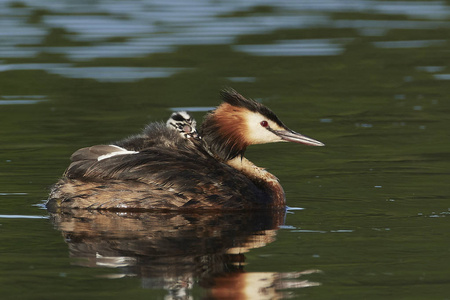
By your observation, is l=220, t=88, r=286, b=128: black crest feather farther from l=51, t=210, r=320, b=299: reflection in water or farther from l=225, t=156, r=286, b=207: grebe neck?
l=51, t=210, r=320, b=299: reflection in water

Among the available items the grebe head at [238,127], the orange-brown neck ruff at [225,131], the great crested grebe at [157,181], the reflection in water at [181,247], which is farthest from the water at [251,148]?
the orange-brown neck ruff at [225,131]

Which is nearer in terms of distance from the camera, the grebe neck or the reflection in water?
the reflection in water

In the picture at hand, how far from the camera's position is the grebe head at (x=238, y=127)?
9.89 metres

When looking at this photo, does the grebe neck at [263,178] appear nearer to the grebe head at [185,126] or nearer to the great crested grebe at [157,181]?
the great crested grebe at [157,181]

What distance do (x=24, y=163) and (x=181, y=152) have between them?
2380mm

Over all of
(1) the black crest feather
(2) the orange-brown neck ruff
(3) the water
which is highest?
(1) the black crest feather

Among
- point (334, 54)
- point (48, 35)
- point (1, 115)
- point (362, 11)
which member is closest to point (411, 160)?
point (1, 115)

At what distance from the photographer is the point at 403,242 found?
793cm

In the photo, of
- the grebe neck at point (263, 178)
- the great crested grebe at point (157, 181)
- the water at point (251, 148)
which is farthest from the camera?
the grebe neck at point (263, 178)

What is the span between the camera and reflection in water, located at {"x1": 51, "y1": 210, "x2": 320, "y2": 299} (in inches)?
270

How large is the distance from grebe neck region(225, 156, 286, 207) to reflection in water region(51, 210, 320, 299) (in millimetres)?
288

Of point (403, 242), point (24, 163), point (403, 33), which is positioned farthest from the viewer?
point (403, 33)

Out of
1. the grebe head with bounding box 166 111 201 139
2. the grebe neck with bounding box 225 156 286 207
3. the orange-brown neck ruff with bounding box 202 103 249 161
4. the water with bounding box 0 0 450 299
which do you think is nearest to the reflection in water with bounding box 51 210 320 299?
the water with bounding box 0 0 450 299

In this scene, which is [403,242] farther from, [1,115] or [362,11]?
[362,11]
